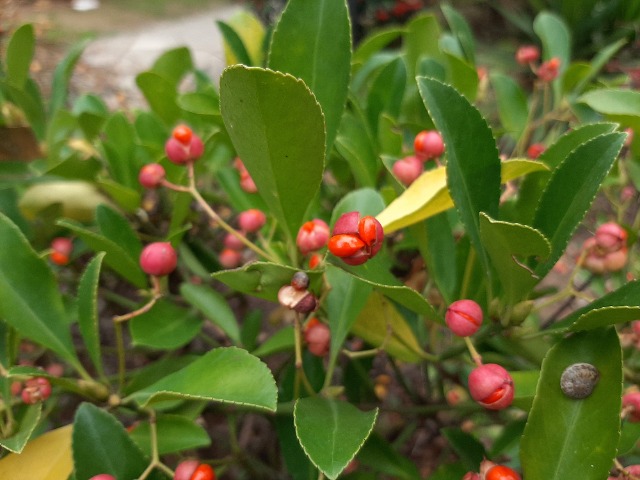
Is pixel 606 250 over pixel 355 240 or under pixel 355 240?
under

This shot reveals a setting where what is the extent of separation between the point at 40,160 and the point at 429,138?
25.6 inches

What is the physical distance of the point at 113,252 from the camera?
623 millimetres

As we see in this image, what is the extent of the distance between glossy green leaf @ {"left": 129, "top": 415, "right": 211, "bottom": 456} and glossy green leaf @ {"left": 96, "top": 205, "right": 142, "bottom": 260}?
0.21 m

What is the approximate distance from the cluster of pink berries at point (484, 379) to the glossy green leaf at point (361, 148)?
243mm

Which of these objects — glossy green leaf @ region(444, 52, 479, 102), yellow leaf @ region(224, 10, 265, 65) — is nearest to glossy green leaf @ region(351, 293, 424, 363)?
glossy green leaf @ region(444, 52, 479, 102)

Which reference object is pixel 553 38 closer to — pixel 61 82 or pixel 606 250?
pixel 606 250

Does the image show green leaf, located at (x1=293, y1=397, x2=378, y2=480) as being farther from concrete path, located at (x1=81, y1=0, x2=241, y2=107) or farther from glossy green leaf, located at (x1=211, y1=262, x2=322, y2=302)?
concrete path, located at (x1=81, y1=0, x2=241, y2=107)

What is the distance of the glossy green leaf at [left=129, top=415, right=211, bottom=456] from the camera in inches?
23.2

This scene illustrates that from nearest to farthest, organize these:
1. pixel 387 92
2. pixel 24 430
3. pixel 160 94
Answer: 1. pixel 24 430
2. pixel 387 92
3. pixel 160 94

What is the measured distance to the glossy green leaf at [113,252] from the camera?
1.93 ft

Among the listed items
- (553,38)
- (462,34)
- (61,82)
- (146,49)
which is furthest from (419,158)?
(146,49)

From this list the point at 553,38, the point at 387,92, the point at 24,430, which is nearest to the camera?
the point at 24,430

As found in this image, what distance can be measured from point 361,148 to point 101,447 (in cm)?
45

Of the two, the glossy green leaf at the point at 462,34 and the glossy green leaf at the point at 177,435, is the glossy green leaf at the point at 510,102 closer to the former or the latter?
the glossy green leaf at the point at 462,34
